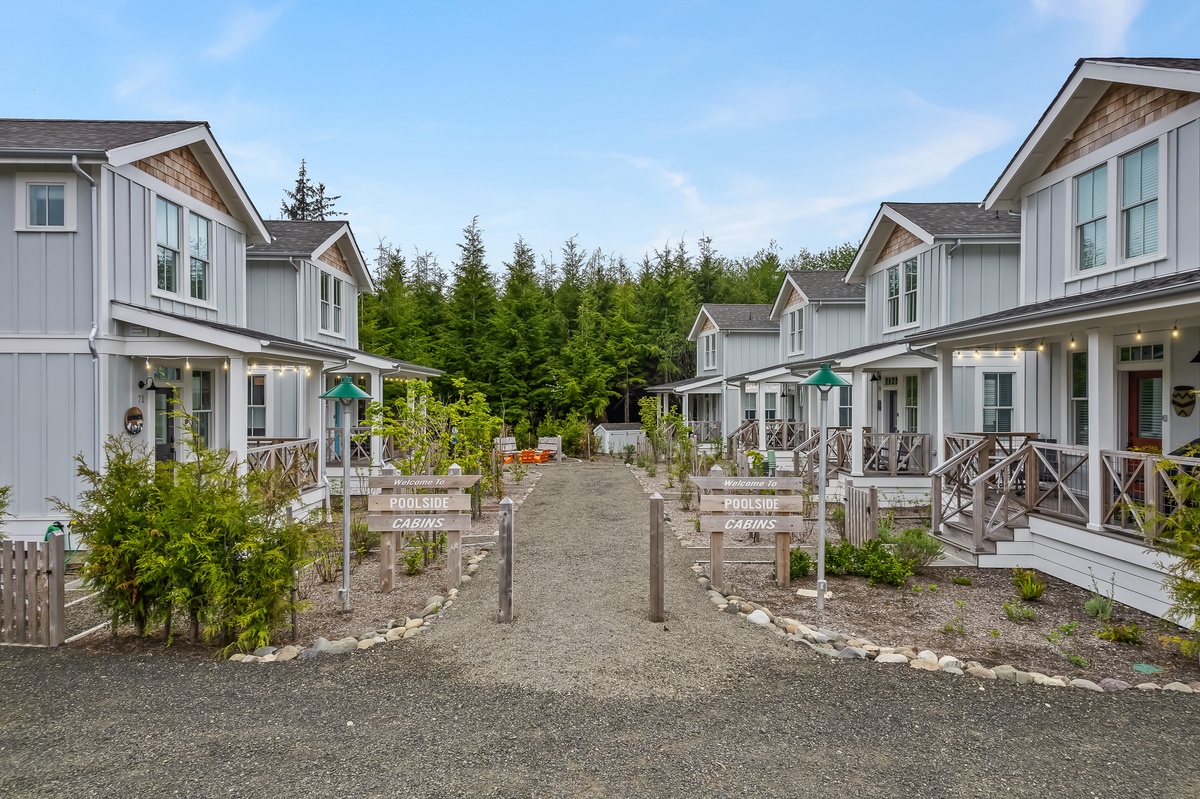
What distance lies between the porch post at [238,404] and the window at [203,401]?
8.83 feet

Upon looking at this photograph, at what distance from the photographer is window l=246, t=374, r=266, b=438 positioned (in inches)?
655

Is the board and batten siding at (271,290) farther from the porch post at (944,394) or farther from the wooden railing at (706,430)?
the wooden railing at (706,430)

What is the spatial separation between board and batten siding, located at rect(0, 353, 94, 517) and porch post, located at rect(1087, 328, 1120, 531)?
13.1m

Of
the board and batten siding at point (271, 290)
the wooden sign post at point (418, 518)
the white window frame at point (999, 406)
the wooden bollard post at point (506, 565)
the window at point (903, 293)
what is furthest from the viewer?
the board and batten siding at point (271, 290)

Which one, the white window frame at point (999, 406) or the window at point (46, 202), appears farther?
the white window frame at point (999, 406)

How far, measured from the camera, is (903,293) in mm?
17188

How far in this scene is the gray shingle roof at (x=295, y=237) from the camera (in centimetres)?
1706

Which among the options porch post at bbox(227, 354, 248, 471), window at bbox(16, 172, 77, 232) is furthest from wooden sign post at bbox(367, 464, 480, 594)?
window at bbox(16, 172, 77, 232)

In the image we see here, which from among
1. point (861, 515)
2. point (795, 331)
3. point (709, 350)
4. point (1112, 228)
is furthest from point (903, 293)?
point (709, 350)

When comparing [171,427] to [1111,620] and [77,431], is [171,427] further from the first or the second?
[1111,620]

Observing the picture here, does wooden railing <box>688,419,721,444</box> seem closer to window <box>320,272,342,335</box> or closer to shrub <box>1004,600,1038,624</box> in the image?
window <box>320,272,342,335</box>

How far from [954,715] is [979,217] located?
14564 millimetres

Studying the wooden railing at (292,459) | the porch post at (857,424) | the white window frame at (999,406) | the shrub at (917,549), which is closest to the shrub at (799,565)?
the shrub at (917,549)

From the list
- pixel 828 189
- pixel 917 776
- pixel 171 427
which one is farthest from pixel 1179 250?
pixel 828 189
